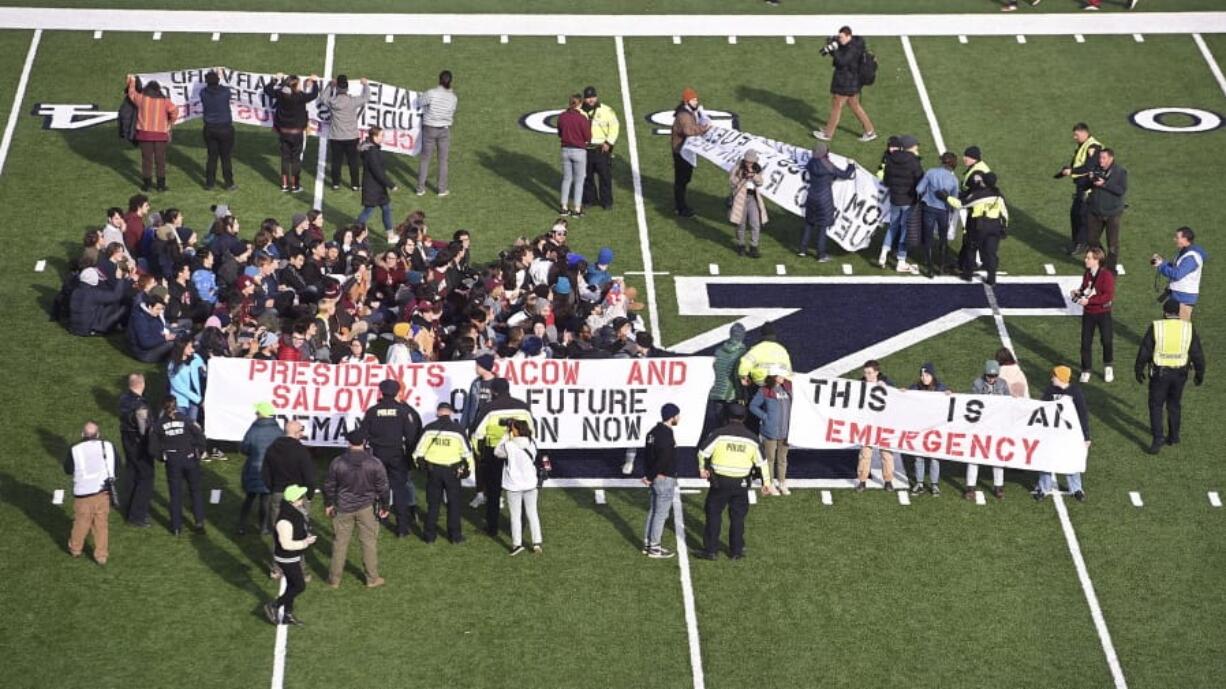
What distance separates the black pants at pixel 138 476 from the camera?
24.5 meters

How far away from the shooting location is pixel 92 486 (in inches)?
932

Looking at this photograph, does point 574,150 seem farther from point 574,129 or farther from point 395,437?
point 395,437

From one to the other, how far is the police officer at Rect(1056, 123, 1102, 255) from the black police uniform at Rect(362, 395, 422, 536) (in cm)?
1093

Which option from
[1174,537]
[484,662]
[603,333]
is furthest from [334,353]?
[1174,537]

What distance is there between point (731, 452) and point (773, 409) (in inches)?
58.9

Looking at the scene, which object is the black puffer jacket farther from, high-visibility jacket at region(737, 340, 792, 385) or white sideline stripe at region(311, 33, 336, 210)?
high-visibility jacket at region(737, 340, 792, 385)

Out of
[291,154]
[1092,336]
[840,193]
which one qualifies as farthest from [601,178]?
[1092,336]

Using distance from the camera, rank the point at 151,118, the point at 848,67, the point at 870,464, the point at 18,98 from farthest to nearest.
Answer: the point at 18,98, the point at 848,67, the point at 151,118, the point at 870,464

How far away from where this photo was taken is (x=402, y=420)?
24281 mm

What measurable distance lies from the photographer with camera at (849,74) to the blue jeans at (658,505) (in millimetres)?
10932

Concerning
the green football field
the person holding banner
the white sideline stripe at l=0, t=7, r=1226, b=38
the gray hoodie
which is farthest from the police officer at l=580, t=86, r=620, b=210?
the white sideline stripe at l=0, t=7, r=1226, b=38

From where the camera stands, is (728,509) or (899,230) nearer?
(728,509)

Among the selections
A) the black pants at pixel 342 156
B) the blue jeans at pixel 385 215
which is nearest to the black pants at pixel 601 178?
the blue jeans at pixel 385 215

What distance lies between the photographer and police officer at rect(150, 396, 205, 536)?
950 inches
